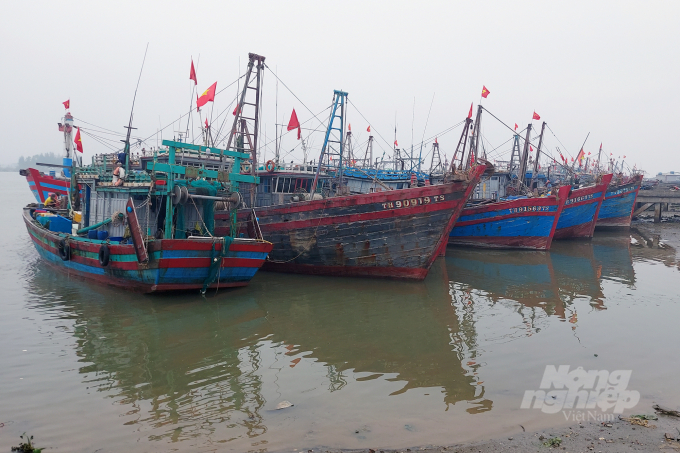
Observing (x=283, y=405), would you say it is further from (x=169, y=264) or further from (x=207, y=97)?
(x=207, y=97)

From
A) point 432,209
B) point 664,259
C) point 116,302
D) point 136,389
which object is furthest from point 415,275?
point 664,259

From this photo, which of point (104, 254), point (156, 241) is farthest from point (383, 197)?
point (104, 254)

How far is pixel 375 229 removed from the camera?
15688mm

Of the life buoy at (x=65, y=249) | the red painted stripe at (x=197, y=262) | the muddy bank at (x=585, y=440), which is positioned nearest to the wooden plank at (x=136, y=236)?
the red painted stripe at (x=197, y=262)

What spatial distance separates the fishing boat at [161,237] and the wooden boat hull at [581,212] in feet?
72.9

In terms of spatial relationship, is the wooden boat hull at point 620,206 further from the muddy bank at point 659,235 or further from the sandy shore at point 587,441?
the sandy shore at point 587,441

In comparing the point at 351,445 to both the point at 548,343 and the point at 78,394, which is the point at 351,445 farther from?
the point at 548,343

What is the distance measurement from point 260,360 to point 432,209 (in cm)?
871

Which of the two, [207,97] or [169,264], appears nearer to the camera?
[169,264]

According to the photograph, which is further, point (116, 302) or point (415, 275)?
point (415, 275)

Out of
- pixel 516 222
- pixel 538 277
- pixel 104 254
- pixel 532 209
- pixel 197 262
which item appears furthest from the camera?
pixel 516 222

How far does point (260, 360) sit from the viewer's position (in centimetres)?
905

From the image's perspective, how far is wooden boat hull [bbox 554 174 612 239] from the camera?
28797 millimetres

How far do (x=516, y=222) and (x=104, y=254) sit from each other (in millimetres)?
20112
